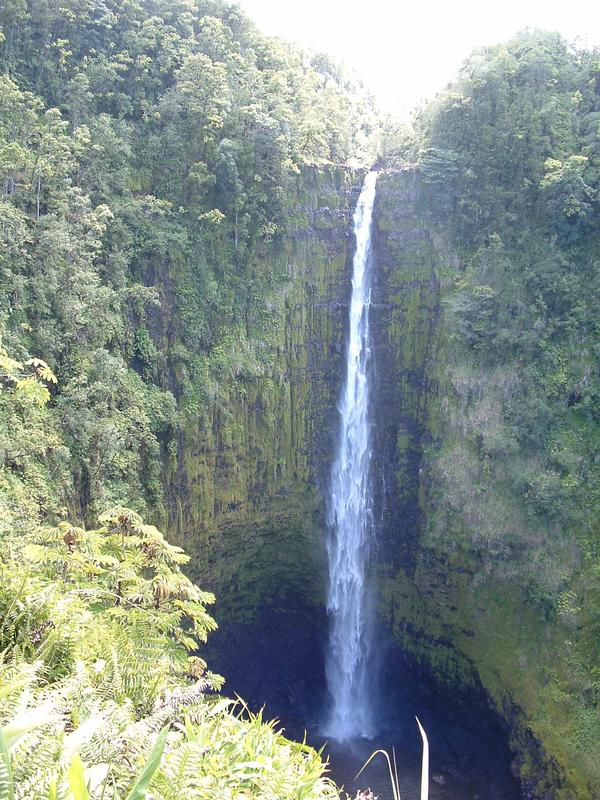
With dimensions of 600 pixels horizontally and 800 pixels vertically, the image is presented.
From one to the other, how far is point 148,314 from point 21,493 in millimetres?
5924

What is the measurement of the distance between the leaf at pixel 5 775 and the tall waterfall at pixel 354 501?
15.3m

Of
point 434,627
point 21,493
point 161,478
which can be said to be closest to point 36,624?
point 21,493

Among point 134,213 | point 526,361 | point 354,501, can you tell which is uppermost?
point 134,213

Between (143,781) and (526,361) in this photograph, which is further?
(526,361)

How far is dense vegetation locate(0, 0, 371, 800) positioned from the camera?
6.51 meters

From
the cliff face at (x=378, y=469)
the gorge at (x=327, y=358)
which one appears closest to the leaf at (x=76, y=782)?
Answer: the gorge at (x=327, y=358)

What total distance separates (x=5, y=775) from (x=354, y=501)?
50.4 feet

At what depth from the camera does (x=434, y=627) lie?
15.6 meters

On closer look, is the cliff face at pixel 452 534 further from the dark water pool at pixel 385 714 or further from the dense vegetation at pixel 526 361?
the dark water pool at pixel 385 714

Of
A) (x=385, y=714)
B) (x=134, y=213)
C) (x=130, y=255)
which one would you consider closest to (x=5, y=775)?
(x=130, y=255)

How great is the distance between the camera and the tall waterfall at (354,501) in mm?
16609

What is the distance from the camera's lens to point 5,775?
155cm

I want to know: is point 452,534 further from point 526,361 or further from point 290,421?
point 290,421

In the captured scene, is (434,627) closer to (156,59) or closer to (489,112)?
(489,112)
